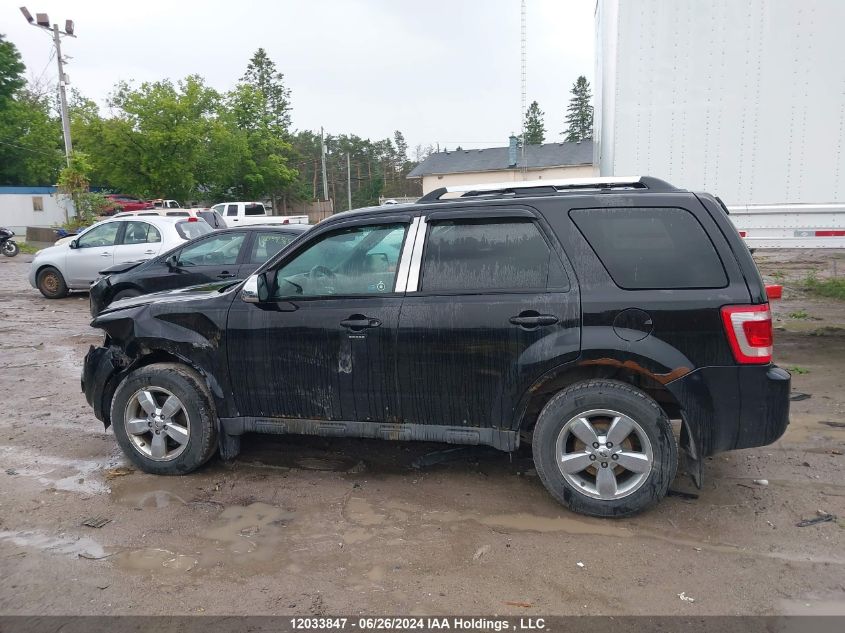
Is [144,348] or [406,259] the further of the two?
[144,348]

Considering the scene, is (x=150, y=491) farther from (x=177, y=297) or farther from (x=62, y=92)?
(x=62, y=92)

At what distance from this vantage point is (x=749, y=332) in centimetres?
357

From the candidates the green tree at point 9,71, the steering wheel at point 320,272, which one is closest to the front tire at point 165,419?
the steering wheel at point 320,272

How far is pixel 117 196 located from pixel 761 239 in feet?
137

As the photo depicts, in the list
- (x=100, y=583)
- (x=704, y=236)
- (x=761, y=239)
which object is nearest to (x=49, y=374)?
(x=100, y=583)

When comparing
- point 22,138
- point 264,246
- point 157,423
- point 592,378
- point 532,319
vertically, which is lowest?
point 157,423

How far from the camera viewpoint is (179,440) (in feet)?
14.8

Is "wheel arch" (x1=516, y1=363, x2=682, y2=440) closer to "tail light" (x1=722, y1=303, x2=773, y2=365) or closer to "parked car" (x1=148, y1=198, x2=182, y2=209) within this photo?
"tail light" (x1=722, y1=303, x2=773, y2=365)

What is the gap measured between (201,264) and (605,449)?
689 cm

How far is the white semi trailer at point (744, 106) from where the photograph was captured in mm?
7094

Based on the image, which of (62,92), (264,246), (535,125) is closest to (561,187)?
(264,246)

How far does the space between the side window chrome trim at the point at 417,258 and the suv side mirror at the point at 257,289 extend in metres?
0.96

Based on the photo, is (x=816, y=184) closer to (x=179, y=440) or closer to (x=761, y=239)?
(x=761, y=239)

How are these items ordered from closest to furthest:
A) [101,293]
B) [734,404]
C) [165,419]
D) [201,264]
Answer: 1. [734,404]
2. [165,419]
3. [201,264]
4. [101,293]
